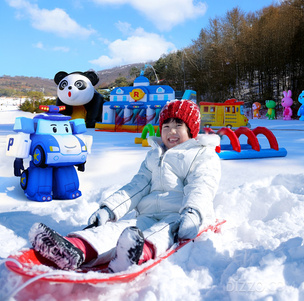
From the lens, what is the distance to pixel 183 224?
1945 millimetres

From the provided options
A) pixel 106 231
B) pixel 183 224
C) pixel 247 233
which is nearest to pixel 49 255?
pixel 106 231

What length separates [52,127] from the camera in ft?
10.9

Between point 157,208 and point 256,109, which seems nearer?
point 157,208

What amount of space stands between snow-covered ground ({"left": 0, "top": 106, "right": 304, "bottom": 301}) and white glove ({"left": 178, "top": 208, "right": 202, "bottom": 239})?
0.11 metres

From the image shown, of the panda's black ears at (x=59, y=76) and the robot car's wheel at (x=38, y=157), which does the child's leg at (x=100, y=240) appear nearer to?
the robot car's wheel at (x=38, y=157)

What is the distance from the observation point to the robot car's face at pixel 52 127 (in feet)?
10.8

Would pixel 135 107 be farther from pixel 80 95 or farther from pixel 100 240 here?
pixel 100 240

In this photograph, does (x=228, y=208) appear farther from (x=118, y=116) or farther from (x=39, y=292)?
(x=118, y=116)

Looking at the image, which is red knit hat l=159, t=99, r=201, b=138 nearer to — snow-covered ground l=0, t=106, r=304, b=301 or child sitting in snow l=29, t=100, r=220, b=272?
child sitting in snow l=29, t=100, r=220, b=272

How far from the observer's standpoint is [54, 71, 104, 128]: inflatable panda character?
12891 mm

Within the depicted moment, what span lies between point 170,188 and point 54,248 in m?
1.02

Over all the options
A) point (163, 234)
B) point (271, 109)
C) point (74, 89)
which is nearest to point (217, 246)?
point (163, 234)

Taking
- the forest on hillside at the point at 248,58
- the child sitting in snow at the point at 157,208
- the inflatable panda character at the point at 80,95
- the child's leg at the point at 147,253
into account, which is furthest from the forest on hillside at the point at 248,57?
the child's leg at the point at 147,253

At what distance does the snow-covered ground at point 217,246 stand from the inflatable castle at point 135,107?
8178mm
